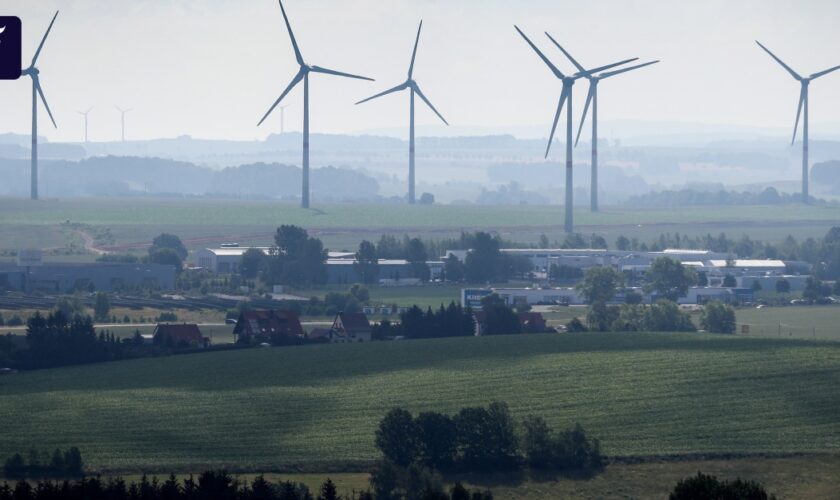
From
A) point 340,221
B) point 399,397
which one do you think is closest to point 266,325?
point 399,397

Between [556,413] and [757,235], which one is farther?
[757,235]

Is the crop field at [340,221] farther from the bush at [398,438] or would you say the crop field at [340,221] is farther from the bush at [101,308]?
the bush at [398,438]

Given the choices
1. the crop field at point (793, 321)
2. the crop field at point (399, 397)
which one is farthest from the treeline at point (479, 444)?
the crop field at point (793, 321)

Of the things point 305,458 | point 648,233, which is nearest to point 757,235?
point 648,233

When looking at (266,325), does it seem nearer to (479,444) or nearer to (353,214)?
(479,444)

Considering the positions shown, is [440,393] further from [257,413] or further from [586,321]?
[586,321]

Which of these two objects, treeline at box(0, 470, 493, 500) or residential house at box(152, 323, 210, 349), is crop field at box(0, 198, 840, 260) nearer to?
residential house at box(152, 323, 210, 349)

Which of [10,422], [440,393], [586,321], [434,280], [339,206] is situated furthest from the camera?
[339,206]

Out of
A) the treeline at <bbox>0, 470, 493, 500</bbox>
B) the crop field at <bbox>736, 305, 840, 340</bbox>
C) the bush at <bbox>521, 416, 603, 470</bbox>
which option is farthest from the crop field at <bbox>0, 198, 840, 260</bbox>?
the treeline at <bbox>0, 470, 493, 500</bbox>
